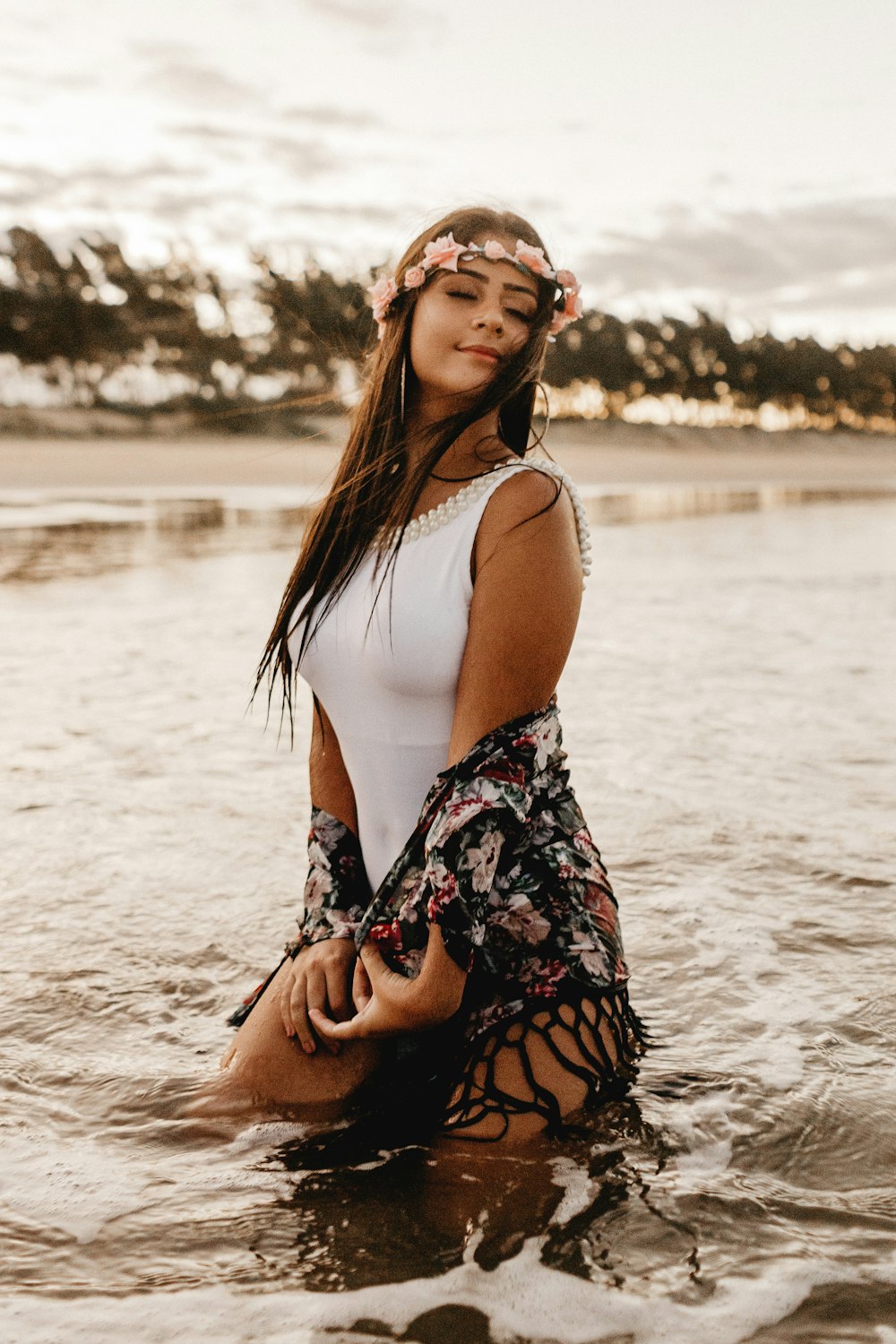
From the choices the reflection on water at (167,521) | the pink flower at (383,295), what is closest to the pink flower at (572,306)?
the pink flower at (383,295)

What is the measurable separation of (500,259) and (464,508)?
0.52m

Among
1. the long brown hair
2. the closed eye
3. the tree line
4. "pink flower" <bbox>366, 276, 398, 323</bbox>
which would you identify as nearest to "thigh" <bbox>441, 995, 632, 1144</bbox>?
the long brown hair

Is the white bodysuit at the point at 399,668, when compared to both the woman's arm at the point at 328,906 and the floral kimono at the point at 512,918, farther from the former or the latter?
the floral kimono at the point at 512,918

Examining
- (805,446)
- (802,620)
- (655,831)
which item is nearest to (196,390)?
(805,446)

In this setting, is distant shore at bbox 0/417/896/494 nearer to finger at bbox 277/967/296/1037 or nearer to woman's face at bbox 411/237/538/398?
woman's face at bbox 411/237/538/398

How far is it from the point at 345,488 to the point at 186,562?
9.13 meters

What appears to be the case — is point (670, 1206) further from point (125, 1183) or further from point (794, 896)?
point (794, 896)

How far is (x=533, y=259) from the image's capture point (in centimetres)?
248

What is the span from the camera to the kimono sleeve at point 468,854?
212cm

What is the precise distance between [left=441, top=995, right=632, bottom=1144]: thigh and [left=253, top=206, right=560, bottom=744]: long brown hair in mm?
786

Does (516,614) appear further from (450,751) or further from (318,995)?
(318,995)

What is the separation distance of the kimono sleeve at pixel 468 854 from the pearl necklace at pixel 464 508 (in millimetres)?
470

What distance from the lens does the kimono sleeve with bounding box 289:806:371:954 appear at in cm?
255

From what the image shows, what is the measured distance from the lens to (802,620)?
29.6ft
